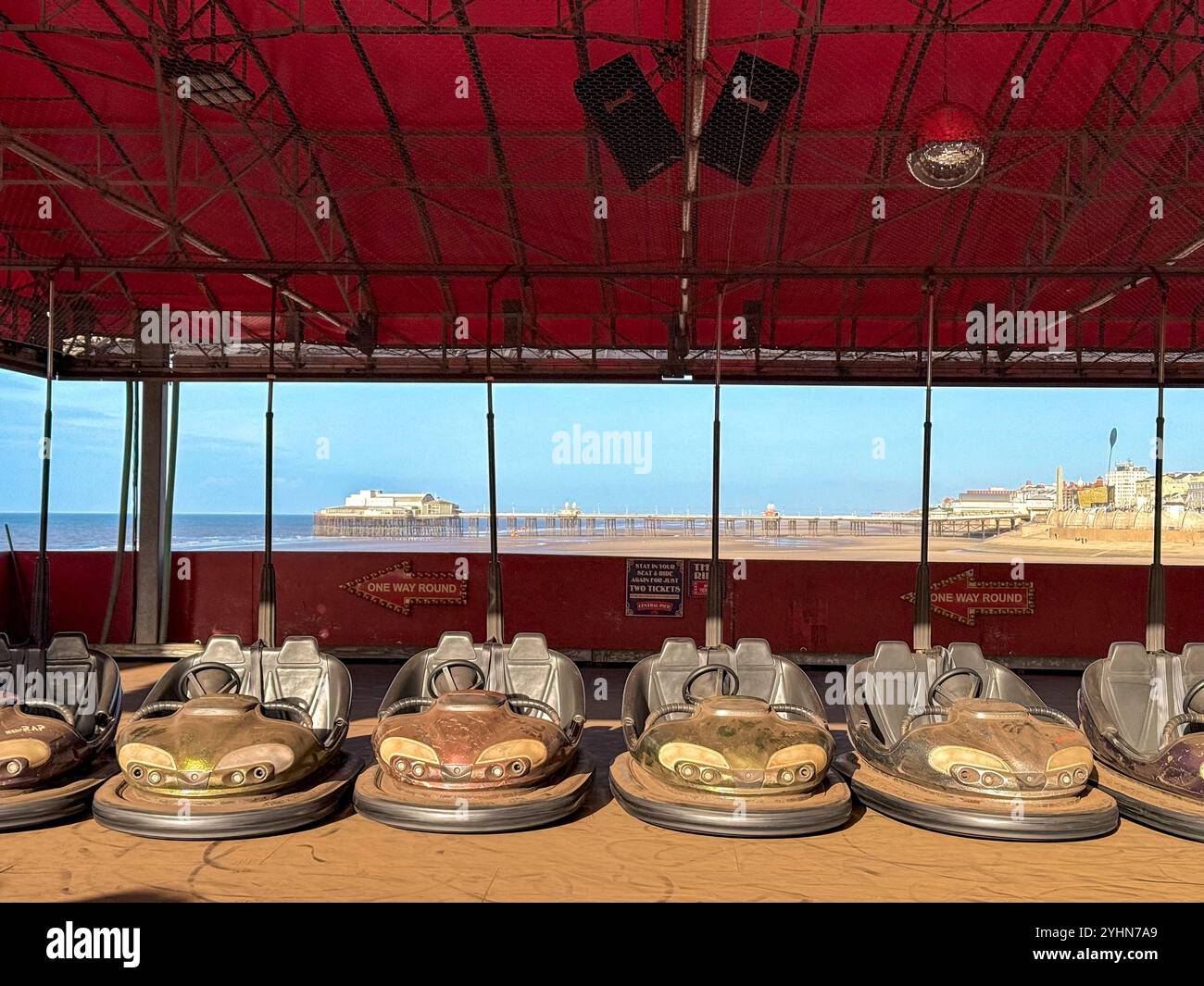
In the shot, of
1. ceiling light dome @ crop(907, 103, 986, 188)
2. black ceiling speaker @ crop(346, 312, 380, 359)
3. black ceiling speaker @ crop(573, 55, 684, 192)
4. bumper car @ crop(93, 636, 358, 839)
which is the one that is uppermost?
black ceiling speaker @ crop(573, 55, 684, 192)

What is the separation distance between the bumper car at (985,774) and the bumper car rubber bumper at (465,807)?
1182 mm

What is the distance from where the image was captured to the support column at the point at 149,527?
8.27m

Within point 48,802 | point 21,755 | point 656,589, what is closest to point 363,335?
point 656,589

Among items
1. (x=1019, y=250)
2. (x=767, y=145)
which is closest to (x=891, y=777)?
(x=767, y=145)

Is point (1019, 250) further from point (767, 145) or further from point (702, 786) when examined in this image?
point (702, 786)

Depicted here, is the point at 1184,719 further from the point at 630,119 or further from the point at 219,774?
the point at 630,119

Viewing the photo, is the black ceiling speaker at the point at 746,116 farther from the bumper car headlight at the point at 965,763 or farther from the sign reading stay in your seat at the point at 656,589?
the bumper car headlight at the point at 965,763

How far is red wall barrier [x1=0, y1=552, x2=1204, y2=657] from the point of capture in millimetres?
8047

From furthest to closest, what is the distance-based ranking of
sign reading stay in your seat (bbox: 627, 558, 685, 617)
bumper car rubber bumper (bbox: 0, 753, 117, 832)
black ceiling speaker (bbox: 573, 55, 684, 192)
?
sign reading stay in your seat (bbox: 627, 558, 685, 617), black ceiling speaker (bbox: 573, 55, 684, 192), bumper car rubber bumper (bbox: 0, 753, 117, 832)

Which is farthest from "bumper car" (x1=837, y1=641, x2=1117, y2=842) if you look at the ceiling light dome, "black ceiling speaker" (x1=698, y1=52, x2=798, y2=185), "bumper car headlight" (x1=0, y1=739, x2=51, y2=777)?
"black ceiling speaker" (x1=698, y1=52, x2=798, y2=185)

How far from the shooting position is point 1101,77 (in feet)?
20.3

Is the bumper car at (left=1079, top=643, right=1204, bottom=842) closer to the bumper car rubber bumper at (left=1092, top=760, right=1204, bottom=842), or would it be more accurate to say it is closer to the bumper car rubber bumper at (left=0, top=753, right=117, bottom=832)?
the bumper car rubber bumper at (left=1092, top=760, right=1204, bottom=842)

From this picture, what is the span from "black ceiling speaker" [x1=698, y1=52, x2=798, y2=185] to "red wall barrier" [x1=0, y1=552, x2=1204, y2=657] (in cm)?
325
